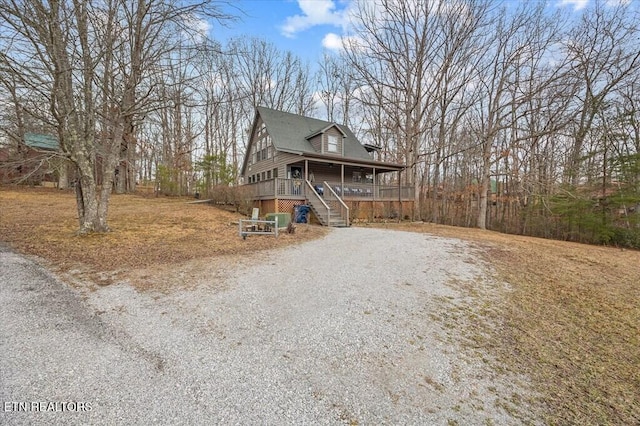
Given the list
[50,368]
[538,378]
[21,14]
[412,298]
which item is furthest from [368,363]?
[21,14]

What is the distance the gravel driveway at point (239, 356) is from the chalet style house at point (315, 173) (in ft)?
29.5

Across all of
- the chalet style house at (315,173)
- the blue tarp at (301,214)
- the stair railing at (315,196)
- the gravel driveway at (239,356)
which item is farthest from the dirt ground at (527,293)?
the chalet style house at (315,173)

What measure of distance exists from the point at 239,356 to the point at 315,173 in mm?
16328

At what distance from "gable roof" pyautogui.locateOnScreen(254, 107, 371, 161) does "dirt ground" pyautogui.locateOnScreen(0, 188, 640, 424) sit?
9015mm

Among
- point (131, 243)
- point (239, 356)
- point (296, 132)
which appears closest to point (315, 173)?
point (296, 132)

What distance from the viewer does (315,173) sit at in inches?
734

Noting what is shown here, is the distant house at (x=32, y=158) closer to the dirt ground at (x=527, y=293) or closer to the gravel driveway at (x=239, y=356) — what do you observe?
the dirt ground at (x=527, y=293)

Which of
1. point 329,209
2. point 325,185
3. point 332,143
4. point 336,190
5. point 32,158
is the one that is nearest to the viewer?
point 32,158

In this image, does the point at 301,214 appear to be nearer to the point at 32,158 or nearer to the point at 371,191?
the point at 371,191

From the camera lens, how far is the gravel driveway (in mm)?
2154

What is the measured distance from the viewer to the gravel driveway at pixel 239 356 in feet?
7.07

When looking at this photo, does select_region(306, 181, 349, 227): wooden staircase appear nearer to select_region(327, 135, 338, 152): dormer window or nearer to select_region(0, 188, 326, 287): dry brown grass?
select_region(0, 188, 326, 287): dry brown grass

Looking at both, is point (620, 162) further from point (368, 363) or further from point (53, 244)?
point (53, 244)

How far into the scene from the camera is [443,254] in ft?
25.5
